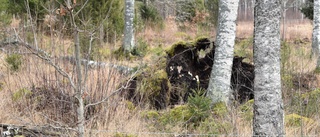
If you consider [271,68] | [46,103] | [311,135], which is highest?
[271,68]

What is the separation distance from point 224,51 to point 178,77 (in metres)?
1.37

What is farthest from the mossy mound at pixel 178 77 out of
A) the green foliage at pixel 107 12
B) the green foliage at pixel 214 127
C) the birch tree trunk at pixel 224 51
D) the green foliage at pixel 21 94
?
the green foliage at pixel 107 12

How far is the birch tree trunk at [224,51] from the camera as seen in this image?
5.14m

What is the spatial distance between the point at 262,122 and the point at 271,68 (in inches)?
16.5

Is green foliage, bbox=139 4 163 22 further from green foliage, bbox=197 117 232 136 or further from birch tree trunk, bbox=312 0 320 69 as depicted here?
green foliage, bbox=197 117 232 136

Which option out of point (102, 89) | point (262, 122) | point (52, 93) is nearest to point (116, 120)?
point (102, 89)

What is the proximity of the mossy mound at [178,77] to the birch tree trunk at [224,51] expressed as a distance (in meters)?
0.65

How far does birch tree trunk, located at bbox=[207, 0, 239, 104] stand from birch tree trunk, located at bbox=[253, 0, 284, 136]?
218cm

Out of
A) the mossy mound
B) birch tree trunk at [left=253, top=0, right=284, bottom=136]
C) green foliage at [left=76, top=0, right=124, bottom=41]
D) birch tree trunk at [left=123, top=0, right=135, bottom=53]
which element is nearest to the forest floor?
the mossy mound

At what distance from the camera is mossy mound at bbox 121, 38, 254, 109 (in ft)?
19.3

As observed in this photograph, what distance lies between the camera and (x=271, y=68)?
287 centimetres

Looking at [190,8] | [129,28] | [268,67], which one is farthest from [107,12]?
[268,67]

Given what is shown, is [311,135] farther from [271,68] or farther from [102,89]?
[102,89]

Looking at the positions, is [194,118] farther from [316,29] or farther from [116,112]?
[316,29]
